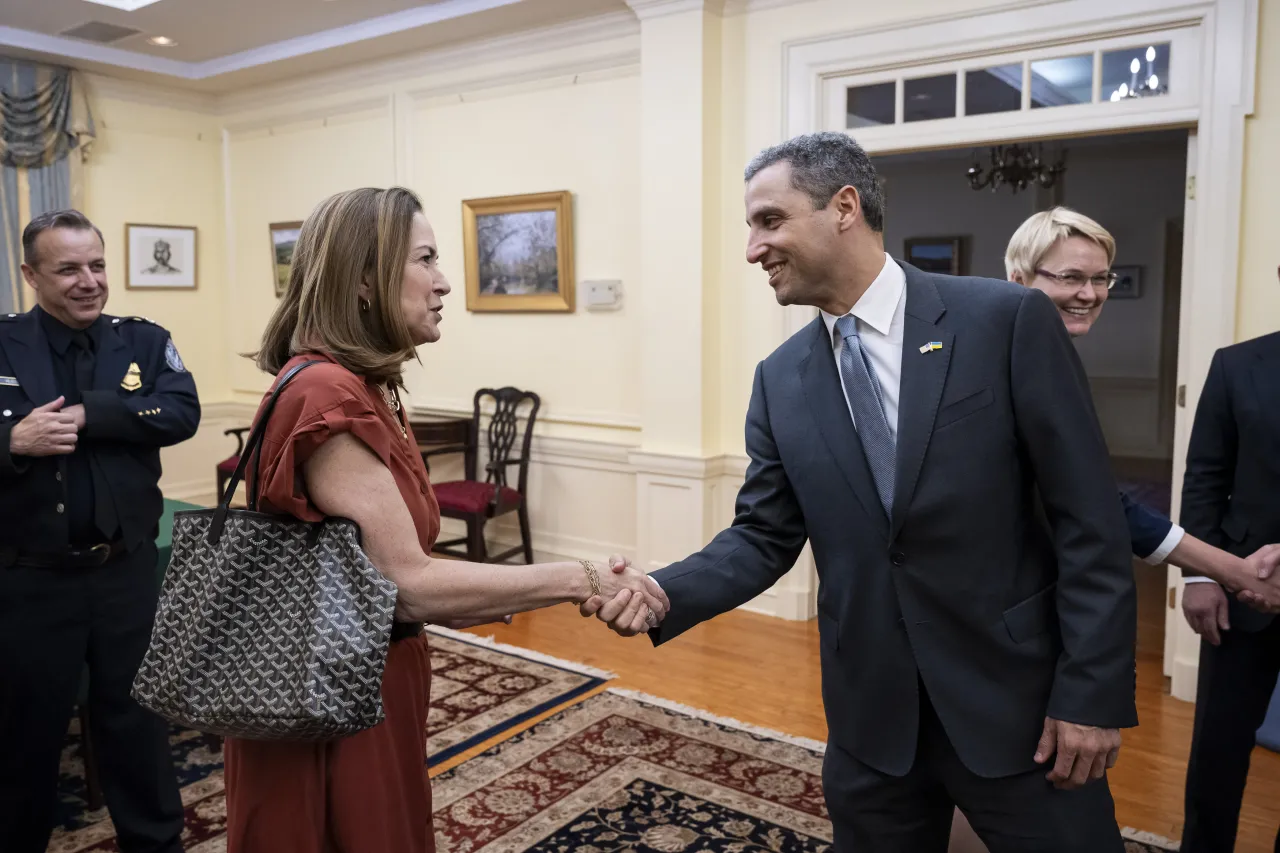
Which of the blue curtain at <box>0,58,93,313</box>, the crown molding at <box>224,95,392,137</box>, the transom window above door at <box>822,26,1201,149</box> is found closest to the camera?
the transom window above door at <box>822,26,1201,149</box>

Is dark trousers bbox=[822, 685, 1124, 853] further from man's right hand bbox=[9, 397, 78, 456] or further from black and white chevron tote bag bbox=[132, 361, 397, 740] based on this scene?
man's right hand bbox=[9, 397, 78, 456]

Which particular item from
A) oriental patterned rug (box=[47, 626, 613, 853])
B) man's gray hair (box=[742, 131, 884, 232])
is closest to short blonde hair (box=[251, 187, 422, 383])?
man's gray hair (box=[742, 131, 884, 232])

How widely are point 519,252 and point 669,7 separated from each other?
5.75ft

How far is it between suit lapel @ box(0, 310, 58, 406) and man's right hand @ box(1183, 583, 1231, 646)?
3.04 meters

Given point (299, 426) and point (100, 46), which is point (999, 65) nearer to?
point (299, 426)

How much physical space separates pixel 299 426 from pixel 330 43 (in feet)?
18.4

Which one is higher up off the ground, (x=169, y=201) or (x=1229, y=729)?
(x=169, y=201)

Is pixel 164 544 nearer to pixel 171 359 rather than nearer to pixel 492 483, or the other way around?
pixel 171 359

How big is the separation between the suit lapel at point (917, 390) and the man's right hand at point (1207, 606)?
1224mm

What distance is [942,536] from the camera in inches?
63.3

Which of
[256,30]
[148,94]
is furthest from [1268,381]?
[148,94]

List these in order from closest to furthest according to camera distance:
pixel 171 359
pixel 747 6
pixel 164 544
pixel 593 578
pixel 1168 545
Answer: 1. pixel 593 578
2. pixel 1168 545
3. pixel 171 359
4. pixel 164 544
5. pixel 747 6

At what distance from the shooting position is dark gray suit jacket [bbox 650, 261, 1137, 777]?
5.07ft

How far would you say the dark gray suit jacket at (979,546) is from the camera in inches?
60.8
